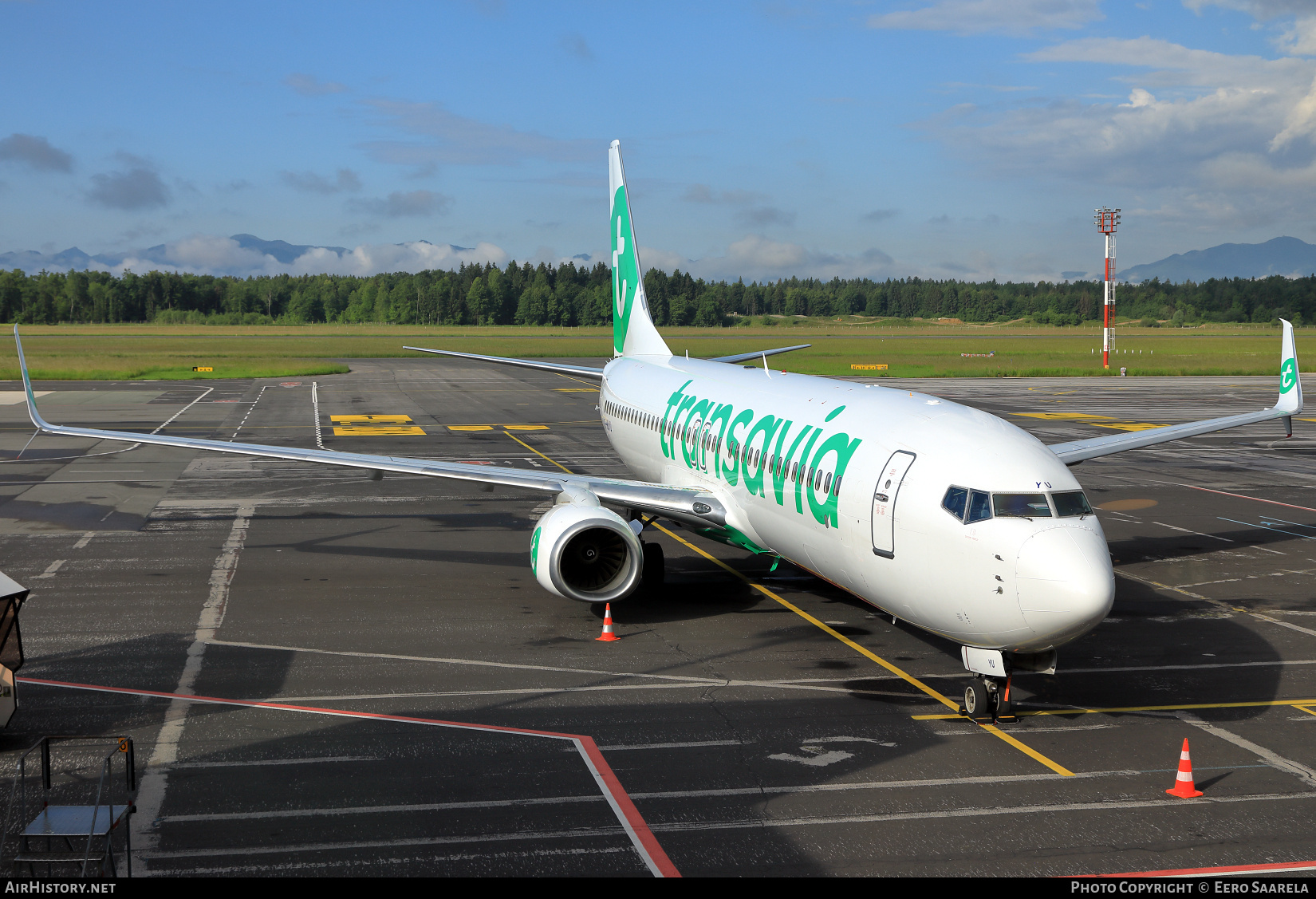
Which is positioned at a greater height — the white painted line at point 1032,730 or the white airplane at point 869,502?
the white airplane at point 869,502

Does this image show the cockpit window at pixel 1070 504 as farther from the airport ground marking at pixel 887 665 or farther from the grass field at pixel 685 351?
the grass field at pixel 685 351

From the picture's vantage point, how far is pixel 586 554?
21.0 meters

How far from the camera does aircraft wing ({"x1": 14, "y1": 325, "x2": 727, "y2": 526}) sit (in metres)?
22.0

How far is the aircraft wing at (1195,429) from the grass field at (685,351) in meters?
63.7

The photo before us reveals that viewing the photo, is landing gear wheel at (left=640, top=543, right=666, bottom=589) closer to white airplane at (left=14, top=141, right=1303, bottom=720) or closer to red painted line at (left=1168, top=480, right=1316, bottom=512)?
white airplane at (left=14, top=141, right=1303, bottom=720)

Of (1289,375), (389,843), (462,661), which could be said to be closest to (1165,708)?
(1289,375)

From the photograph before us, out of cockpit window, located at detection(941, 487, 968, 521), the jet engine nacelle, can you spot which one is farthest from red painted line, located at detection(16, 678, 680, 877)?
cockpit window, located at detection(941, 487, 968, 521)

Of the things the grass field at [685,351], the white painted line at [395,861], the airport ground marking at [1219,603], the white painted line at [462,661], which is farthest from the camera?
the grass field at [685,351]

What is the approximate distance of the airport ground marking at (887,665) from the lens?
1434 cm

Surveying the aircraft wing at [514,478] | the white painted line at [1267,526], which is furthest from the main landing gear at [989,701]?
the white painted line at [1267,526]

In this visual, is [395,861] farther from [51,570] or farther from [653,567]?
[51,570]

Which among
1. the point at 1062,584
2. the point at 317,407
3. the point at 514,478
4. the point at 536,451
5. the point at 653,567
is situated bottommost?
the point at 653,567

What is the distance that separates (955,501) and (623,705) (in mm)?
6027

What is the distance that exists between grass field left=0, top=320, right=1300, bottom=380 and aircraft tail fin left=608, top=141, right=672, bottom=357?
55.3 m
